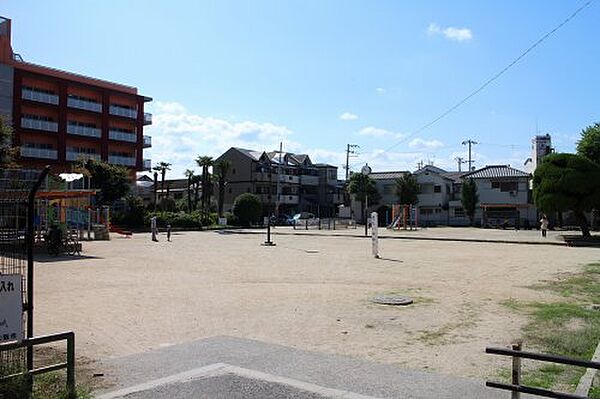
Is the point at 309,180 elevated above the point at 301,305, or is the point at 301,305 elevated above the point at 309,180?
the point at 309,180

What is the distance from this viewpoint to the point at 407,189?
2734 inches

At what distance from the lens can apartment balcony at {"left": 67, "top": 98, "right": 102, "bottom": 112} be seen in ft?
194

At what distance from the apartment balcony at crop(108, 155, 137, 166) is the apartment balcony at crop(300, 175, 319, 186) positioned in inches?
1153

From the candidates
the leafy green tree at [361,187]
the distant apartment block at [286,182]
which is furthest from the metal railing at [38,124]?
the leafy green tree at [361,187]

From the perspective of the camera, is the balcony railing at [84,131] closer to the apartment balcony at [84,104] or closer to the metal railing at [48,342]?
the apartment balcony at [84,104]

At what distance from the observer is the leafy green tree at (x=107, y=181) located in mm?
50469

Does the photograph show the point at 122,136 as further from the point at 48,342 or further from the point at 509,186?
the point at 48,342

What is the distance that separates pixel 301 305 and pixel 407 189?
59.8 m

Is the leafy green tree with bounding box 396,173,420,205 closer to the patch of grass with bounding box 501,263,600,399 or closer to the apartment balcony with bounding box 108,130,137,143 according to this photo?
the apartment balcony with bounding box 108,130,137,143

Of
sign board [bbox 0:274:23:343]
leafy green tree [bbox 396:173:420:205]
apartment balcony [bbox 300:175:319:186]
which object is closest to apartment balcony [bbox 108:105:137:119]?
apartment balcony [bbox 300:175:319:186]

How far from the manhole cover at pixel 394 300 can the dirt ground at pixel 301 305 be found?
260 millimetres

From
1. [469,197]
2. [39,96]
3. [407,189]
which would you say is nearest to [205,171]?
[39,96]

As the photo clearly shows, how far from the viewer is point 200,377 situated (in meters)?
6.12

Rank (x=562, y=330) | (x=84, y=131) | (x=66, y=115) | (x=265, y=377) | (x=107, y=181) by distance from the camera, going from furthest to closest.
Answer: (x=84, y=131), (x=66, y=115), (x=107, y=181), (x=562, y=330), (x=265, y=377)
